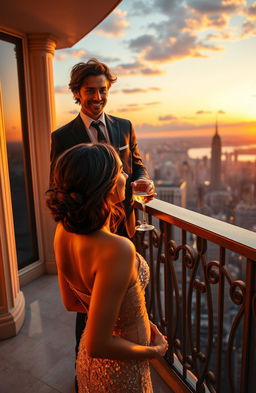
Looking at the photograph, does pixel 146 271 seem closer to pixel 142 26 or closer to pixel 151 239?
pixel 151 239

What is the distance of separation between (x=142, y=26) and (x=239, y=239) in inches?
236

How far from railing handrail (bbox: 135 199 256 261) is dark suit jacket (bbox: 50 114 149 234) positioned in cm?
30

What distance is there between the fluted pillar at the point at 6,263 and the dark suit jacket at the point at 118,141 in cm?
73

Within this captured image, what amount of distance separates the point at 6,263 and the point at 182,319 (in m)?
1.41

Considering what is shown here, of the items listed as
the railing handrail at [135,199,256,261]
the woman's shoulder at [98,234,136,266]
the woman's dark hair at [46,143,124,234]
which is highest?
the woman's dark hair at [46,143,124,234]

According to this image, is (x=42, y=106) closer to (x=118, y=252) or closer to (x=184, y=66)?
(x=118, y=252)

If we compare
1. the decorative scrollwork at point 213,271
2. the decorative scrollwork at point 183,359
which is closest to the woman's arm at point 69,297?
the decorative scrollwork at point 213,271

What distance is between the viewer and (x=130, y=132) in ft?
6.72

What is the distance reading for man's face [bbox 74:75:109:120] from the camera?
5.91 feet

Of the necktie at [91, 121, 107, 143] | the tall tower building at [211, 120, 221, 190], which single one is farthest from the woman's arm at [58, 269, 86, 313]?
the tall tower building at [211, 120, 221, 190]

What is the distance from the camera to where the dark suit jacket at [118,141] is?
180 centimetres

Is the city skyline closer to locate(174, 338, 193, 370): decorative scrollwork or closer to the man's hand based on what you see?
the man's hand

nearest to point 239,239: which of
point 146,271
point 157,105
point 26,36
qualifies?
point 146,271

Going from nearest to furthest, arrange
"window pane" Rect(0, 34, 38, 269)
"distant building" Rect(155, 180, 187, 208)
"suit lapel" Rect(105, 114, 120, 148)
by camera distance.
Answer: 1. "suit lapel" Rect(105, 114, 120, 148)
2. "distant building" Rect(155, 180, 187, 208)
3. "window pane" Rect(0, 34, 38, 269)
